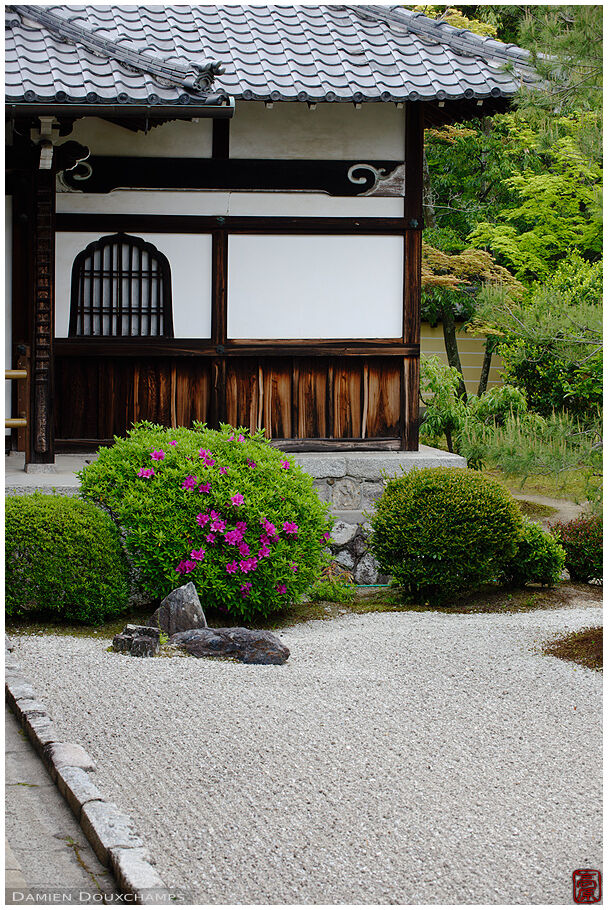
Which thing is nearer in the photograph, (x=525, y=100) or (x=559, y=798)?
(x=559, y=798)

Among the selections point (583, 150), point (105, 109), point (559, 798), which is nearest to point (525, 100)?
point (583, 150)

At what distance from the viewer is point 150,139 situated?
9.43m

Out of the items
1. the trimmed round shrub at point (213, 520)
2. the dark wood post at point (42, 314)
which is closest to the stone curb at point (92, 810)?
the trimmed round shrub at point (213, 520)

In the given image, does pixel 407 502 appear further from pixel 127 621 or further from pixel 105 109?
pixel 105 109

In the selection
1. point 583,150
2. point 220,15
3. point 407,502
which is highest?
point 220,15

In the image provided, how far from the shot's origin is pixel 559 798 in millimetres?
4242

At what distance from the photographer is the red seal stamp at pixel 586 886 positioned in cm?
346

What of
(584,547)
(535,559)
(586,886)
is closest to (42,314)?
(535,559)

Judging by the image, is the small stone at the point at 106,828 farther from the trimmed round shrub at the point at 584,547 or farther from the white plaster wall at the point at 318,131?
the white plaster wall at the point at 318,131

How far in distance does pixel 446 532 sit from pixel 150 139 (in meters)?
4.63

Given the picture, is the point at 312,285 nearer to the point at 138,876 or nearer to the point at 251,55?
the point at 251,55

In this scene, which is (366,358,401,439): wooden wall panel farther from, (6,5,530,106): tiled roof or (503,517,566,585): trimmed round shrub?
(6,5,530,106): tiled roof

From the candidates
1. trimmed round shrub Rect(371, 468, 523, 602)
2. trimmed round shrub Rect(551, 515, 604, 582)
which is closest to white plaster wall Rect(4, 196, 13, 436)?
trimmed round shrub Rect(371, 468, 523, 602)

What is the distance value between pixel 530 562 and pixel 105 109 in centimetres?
521
